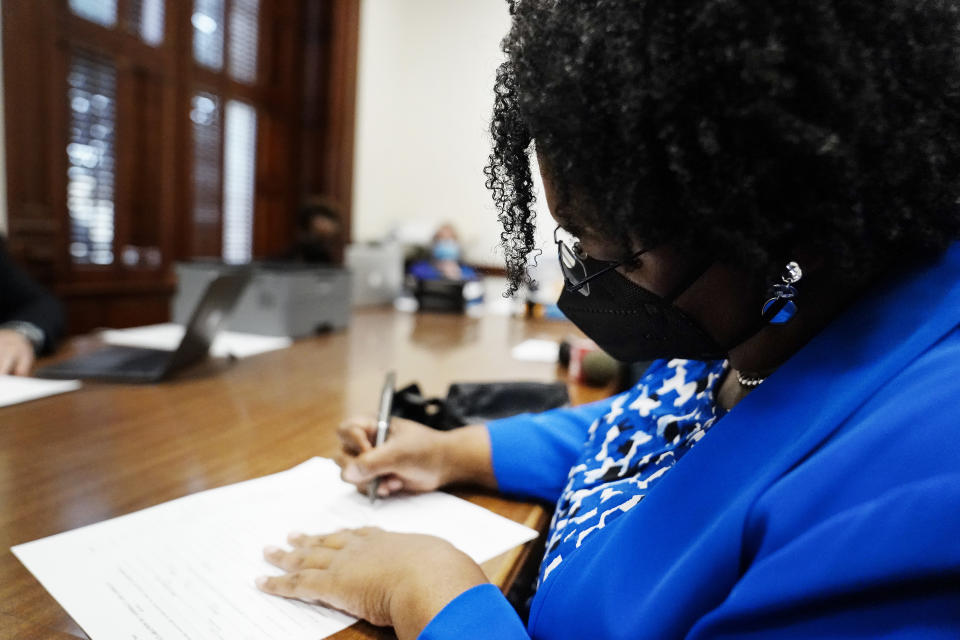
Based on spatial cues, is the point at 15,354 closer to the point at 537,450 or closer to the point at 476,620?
the point at 537,450

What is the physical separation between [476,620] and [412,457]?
0.30 metres

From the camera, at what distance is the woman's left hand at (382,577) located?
47 centimetres

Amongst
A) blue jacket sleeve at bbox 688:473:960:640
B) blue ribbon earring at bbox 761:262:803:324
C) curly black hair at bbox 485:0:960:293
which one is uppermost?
curly black hair at bbox 485:0:960:293

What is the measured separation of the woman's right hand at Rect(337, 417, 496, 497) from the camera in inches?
28.0

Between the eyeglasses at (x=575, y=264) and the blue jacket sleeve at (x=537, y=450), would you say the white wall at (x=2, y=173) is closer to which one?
Answer: the blue jacket sleeve at (x=537, y=450)

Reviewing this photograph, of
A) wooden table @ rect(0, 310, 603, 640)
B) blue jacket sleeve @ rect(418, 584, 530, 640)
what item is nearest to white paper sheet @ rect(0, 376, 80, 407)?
wooden table @ rect(0, 310, 603, 640)

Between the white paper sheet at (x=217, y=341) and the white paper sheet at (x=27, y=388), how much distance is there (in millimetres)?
294

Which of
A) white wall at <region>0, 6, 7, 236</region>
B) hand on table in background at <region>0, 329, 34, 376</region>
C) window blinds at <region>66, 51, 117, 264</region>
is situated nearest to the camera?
hand on table in background at <region>0, 329, 34, 376</region>

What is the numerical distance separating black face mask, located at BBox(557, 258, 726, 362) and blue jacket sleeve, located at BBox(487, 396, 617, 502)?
7.9 inches

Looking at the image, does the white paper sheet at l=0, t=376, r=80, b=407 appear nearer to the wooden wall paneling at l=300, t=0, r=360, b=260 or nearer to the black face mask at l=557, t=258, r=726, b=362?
the black face mask at l=557, t=258, r=726, b=362

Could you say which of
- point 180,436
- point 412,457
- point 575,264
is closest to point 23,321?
point 180,436

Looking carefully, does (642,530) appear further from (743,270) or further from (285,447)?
(285,447)

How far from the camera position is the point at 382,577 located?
0.50 metres

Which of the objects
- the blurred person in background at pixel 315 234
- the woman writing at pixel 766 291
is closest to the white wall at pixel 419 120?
the blurred person in background at pixel 315 234
